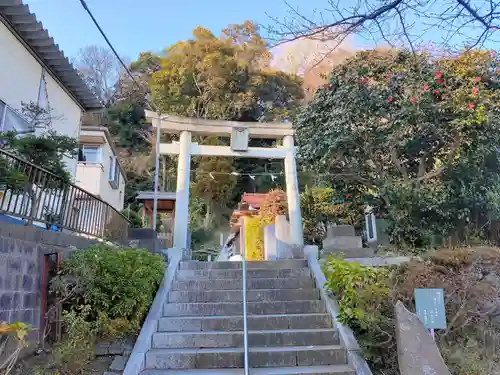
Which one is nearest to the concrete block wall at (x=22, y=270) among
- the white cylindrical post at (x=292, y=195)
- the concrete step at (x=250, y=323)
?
the concrete step at (x=250, y=323)

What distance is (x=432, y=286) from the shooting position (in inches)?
190

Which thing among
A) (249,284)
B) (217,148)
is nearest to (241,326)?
(249,284)

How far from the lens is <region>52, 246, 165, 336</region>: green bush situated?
4.54 m

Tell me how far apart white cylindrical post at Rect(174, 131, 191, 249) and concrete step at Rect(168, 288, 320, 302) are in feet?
13.3

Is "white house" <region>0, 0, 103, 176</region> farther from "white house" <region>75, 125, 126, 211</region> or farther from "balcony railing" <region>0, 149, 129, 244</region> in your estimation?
"white house" <region>75, 125, 126, 211</region>

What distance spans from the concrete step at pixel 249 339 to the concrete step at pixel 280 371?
46cm

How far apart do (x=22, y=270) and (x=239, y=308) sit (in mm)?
2881

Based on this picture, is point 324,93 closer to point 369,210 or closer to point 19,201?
point 369,210

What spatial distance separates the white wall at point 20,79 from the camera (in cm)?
682

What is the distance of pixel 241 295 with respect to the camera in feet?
20.0

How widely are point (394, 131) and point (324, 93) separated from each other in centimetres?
206

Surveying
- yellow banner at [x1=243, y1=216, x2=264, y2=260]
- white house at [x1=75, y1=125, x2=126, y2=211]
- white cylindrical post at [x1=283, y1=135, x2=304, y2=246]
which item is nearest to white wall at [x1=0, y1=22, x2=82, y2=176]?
white house at [x1=75, y1=125, x2=126, y2=211]

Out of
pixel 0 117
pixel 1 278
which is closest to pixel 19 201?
pixel 1 278

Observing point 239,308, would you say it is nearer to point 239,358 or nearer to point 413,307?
point 239,358
